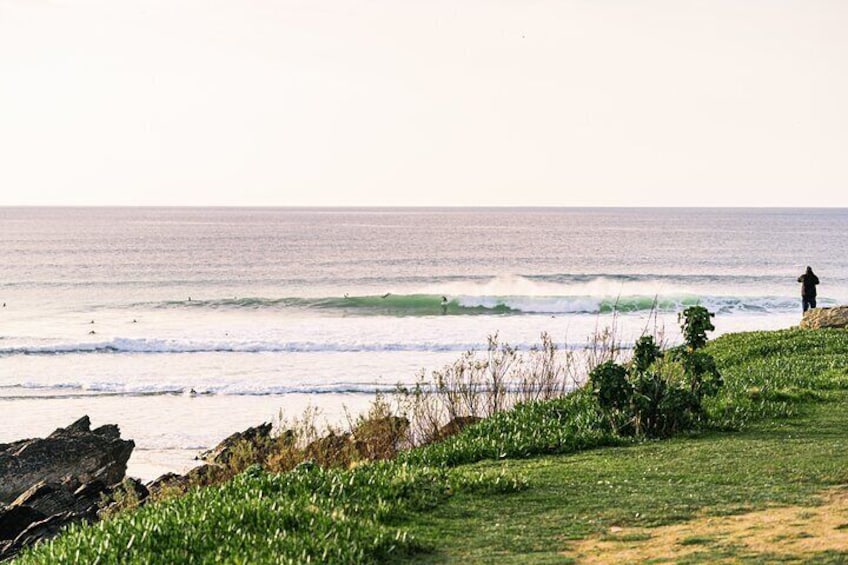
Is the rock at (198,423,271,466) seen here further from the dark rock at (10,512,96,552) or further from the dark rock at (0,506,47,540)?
→ the dark rock at (0,506,47,540)

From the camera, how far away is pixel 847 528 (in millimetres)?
7238

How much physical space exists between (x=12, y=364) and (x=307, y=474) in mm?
26971

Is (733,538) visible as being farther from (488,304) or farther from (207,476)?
(488,304)

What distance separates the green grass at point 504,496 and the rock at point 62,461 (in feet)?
21.1

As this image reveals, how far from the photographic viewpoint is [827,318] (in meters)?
23.7

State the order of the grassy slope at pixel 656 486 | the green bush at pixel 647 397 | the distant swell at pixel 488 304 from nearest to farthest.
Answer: the grassy slope at pixel 656 486, the green bush at pixel 647 397, the distant swell at pixel 488 304

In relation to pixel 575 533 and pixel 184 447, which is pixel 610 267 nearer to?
pixel 184 447

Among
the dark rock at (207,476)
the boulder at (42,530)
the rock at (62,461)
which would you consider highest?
the dark rock at (207,476)

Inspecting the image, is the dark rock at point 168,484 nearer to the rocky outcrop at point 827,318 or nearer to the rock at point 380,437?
the rock at point 380,437

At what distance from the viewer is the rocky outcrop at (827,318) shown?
23266 mm

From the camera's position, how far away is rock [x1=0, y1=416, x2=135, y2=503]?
15.3 metres

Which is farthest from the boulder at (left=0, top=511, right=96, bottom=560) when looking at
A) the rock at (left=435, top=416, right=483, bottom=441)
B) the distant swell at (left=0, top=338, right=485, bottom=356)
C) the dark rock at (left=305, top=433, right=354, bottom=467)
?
the distant swell at (left=0, top=338, right=485, bottom=356)

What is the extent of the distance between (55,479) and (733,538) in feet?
37.1

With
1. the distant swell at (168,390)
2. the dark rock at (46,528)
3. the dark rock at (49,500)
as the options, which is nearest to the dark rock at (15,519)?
the dark rock at (49,500)
